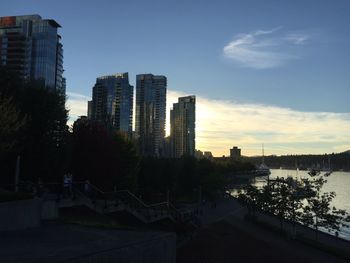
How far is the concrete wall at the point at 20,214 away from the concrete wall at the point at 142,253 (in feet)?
21.2

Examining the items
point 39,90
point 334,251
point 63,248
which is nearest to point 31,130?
point 39,90

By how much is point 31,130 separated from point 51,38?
117114mm

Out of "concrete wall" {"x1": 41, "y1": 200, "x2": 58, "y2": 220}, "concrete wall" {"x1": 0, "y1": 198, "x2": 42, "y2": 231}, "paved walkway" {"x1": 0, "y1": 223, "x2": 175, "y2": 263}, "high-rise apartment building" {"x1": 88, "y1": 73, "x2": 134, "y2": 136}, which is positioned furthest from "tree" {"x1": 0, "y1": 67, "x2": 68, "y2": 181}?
"high-rise apartment building" {"x1": 88, "y1": 73, "x2": 134, "y2": 136}

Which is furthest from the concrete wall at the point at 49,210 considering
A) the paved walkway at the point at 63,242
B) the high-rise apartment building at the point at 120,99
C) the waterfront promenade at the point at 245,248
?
the high-rise apartment building at the point at 120,99

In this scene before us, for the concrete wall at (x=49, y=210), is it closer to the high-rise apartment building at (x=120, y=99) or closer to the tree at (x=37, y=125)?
the tree at (x=37, y=125)

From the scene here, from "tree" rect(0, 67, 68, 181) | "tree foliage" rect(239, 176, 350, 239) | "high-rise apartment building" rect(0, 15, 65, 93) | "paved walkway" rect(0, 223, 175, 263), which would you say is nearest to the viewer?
"paved walkway" rect(0, 223, 175, 263)

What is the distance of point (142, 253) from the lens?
49.8 ft

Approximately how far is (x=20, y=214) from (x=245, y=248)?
24.5m

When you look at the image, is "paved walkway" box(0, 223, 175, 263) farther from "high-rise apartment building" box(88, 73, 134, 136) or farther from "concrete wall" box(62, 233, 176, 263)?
"high-rise apartment building" box(88, 73, 134, 136)

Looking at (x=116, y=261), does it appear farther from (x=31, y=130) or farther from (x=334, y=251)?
(x=334, y=251)

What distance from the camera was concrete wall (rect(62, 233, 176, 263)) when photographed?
1297 cm

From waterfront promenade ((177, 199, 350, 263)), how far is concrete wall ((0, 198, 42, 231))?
44.8 ft

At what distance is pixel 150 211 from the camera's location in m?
35.3

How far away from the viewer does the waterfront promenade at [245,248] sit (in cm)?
3362
